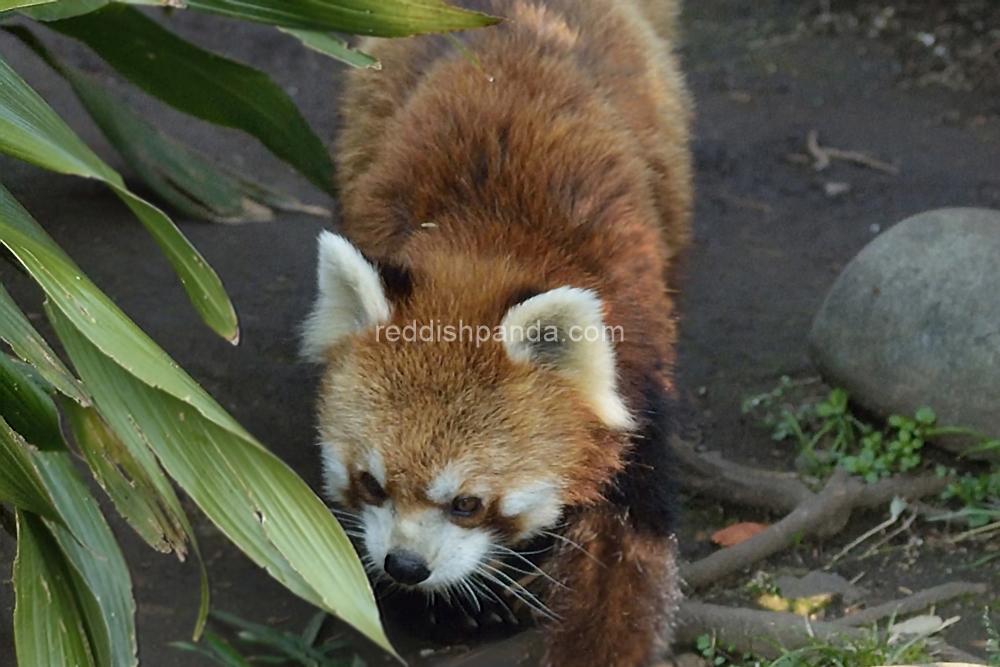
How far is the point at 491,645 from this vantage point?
343 centimetres

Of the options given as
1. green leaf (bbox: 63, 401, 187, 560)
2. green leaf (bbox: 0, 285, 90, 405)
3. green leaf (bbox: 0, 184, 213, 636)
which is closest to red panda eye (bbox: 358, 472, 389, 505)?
green leaf (bbox: 63, 401, 187, 560)

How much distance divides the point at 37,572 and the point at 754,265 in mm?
3754

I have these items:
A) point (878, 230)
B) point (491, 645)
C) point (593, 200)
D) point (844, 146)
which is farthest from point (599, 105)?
point (844, 146)

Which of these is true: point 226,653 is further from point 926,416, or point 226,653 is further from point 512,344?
point 926,416

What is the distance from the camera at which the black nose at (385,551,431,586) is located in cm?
288

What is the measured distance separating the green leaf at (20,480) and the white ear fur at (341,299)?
888mm

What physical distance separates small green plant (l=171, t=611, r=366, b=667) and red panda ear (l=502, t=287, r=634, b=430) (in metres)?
1.31

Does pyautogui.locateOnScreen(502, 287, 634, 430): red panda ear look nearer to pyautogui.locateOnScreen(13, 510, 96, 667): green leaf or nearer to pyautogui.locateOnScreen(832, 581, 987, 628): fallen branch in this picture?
pyautogui.locateOnScreen(832, 581, 987, 628): fallen branch

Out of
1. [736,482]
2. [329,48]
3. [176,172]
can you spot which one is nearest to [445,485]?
[329,48]

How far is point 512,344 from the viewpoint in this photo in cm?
283

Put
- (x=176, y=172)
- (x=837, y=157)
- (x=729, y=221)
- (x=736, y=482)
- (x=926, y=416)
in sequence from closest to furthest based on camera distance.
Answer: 1. (x=926, y=416)
2. (x=736, y=482)
3. (x=176, y=172)
4. (x=729, y=221)
5. (x=837, y=157)

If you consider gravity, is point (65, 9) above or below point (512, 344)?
above

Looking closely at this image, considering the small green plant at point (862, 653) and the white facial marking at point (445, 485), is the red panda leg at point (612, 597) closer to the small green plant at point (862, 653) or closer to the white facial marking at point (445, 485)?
the small green plant at point (862, 653)

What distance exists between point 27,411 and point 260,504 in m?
0.67
